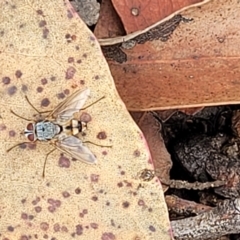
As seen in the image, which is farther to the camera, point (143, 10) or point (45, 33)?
point (143, 10)

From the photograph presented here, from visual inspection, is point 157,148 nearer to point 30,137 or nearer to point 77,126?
point 77,126

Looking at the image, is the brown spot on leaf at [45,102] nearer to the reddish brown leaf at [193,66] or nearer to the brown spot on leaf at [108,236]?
the reddish brown leaf at [193,66]

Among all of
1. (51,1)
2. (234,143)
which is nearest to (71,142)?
(51,1)

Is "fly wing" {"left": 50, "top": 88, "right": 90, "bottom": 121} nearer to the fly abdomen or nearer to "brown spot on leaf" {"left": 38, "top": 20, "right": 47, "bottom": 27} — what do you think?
the fly abdomen

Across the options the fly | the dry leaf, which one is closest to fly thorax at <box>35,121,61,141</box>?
the fly

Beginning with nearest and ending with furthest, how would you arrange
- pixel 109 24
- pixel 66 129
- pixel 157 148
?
1. pixel 66 129
2. pixel 109 24
3. pixel 157 148

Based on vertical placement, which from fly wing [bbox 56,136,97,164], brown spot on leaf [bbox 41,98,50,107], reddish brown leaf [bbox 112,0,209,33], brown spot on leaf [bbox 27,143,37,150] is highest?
reddish brown leaf [bbox 112,0,209,33]

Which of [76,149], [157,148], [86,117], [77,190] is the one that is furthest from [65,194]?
[157,148]
